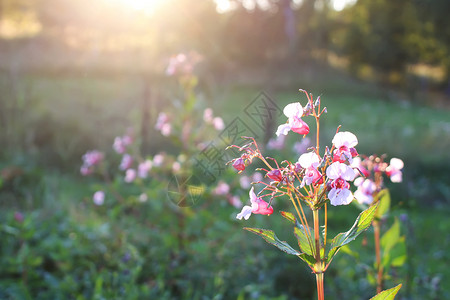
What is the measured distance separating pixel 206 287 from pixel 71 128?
220 inches

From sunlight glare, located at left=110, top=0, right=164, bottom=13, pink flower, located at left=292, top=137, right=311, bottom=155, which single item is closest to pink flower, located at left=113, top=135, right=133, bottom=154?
pink flower, located at left=292, top=137, right=311, bottom=155

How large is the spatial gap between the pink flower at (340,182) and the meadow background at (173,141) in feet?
3.41

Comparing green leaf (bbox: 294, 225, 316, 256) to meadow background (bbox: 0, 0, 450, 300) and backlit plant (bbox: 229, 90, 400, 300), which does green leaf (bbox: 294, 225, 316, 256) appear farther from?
meadow background (bbox: 0, 0, 450, 300)

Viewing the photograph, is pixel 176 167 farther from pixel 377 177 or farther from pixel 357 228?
pixel 357 228

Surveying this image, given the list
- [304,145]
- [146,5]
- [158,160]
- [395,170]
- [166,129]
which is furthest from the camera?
[146,5]

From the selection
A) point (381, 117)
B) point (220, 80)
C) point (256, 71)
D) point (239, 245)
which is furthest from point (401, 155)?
point (256, 71)

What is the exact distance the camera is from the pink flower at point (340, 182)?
3.11 feet

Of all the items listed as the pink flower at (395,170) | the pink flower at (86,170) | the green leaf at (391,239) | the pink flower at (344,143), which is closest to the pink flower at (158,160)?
the pink flower at (86,170)

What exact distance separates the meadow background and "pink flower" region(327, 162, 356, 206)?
A: 1040mm

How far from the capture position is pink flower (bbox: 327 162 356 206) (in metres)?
0.95

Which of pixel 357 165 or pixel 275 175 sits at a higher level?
pixel 357 165

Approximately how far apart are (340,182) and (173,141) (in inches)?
101

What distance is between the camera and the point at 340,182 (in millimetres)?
975

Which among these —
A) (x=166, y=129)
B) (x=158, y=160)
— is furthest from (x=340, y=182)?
(x=158, y=160)
